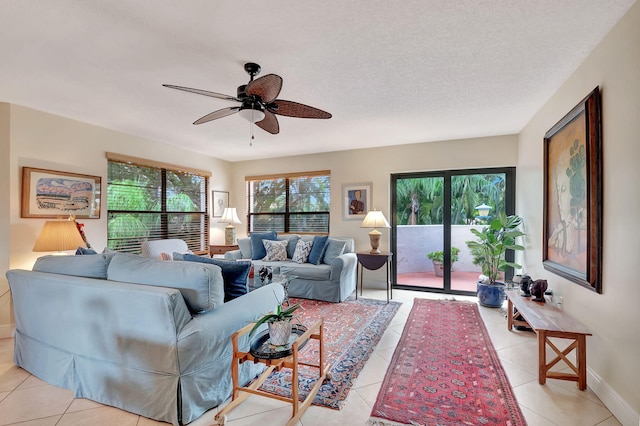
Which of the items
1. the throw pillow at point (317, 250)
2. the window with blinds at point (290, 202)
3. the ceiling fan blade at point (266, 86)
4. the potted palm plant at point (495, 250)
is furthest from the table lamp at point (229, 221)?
the potted palm plant at point (495, 250)

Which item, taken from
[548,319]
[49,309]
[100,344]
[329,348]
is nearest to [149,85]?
[49,309]

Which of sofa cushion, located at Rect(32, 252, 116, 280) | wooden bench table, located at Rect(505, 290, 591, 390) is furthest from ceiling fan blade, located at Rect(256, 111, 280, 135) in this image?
wooden bench table, located at Rect(505, 290, 591, 390)

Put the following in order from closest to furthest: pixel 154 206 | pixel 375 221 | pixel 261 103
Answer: pixel 261 103 → pixel 375 221 → pixel 154 206

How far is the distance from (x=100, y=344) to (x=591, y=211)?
3.19 metres

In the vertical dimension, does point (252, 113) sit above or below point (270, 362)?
above

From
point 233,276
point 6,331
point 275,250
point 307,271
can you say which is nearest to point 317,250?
point 307,271

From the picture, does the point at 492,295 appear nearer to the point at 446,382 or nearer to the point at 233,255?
the point at 446,382

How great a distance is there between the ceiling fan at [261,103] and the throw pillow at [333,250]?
2.34 meters

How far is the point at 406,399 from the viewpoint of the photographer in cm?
185

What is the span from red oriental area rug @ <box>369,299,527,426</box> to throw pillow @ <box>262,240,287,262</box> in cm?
215

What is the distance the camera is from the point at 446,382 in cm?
204

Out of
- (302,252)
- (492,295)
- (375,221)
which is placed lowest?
(492,295)

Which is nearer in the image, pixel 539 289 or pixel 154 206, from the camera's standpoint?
pixel 539 289

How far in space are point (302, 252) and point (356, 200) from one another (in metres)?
1.25
